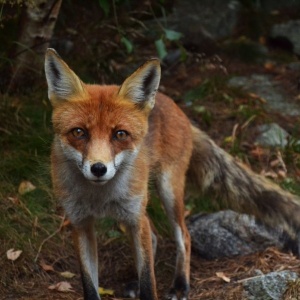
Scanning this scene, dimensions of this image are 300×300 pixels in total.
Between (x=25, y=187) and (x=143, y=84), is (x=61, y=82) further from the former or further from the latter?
(x=25, y=187)

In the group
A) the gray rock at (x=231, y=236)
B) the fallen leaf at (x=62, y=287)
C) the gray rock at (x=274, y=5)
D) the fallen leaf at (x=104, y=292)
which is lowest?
the fallen leaf at (x=104, y=292)

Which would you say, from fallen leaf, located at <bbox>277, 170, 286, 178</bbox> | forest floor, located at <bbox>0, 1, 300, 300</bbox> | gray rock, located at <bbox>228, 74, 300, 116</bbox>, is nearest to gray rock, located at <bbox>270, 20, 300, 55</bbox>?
gray rock, located at <bbox>228, 74, 300, 116</bbox>

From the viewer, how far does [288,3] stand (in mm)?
8031

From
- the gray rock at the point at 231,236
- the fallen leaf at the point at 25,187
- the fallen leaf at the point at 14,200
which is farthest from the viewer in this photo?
the fallen leaf at the point at 25,187

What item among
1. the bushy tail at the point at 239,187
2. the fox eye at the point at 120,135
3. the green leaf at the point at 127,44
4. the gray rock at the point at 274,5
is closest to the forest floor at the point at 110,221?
the bushy tail at the point at 239,187

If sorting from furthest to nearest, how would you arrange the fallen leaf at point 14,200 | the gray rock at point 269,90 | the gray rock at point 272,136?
the gray rock at point 269,90 → the gray rock at point 272,136 → the fallen leaf at point 14,200

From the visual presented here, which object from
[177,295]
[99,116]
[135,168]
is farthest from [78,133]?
[177,295]

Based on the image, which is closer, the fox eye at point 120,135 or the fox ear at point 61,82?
the fox eye at point 120,135

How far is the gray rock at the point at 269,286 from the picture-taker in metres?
4.10

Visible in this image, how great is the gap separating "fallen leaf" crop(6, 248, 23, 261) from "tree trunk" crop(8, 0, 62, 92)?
1805 mm

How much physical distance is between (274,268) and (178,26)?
3698 mm

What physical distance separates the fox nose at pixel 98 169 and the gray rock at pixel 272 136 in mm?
3276

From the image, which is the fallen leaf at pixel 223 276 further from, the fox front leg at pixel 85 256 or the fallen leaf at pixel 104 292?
the fox front leg at pixel 85 256

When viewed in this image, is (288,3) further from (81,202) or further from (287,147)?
(81,202)
